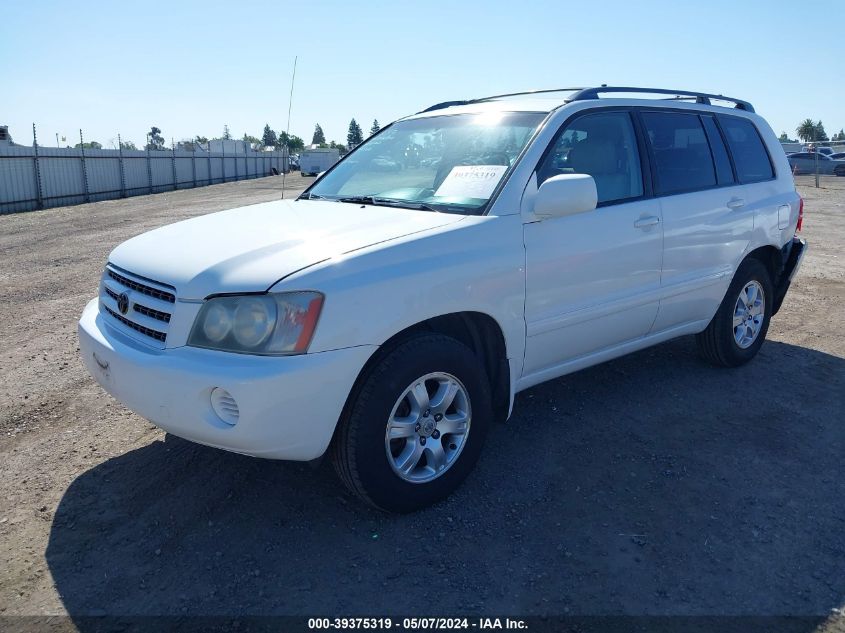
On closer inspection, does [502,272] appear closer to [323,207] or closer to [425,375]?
[425,375]

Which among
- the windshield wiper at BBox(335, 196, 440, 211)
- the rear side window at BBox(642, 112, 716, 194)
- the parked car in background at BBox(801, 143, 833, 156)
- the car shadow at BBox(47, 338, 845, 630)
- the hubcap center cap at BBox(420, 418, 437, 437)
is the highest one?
the parked car in background at BBox(801, 143, 833, 156)

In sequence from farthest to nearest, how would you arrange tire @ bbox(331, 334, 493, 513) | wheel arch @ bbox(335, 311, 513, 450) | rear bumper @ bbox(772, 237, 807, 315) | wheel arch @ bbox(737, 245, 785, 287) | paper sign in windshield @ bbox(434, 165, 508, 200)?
rear bumper @ bbox(772, 237, 807, 315) < wheel arch @ bbox(737, 245, 785, 287) < paper sign in windshield @ bbox(434, 165, 508, 200) < wheel arch @ bbox(335, 311, 513, 450) < tire @ bbox(331, 334, 493, 513)

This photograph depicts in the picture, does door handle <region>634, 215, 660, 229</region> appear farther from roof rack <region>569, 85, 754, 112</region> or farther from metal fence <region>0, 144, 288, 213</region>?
metal fence <region>0, 144, 288, 213</region>

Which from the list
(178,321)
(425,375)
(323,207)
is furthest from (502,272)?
(178,321)

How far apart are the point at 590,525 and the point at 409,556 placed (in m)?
0.85

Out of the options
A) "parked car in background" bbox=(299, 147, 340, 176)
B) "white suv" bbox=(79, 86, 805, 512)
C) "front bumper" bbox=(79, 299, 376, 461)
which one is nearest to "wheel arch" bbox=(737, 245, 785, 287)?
"white suv" bbox=(79, 86, 805, 512)

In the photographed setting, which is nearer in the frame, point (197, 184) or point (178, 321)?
point (178, 321)

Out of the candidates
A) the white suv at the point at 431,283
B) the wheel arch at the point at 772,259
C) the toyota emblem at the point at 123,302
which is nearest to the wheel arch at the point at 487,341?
the white suv at the point at 431,283

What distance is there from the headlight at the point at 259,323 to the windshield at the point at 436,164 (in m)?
1.10

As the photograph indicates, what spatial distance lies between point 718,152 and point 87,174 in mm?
24560

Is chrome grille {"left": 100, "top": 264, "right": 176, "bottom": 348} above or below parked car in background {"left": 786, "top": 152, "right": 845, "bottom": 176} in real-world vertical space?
below

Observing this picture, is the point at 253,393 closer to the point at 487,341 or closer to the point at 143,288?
the point at 143,288

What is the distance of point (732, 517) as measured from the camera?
10.6 ft

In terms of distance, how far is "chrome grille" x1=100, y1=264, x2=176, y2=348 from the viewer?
2.95 meters
